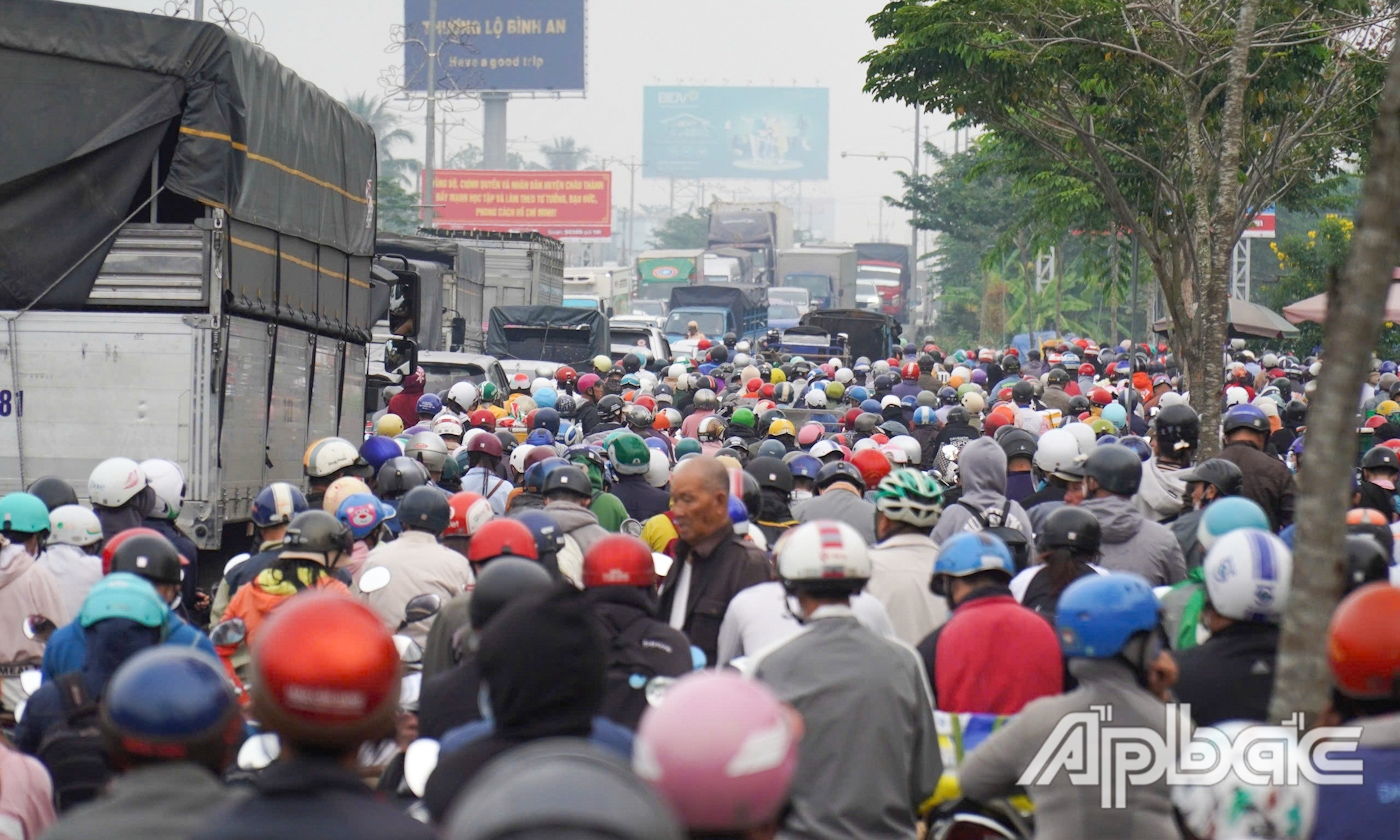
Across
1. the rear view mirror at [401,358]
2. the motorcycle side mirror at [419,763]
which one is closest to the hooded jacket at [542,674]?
the motorcycle side mirror at [419,763]

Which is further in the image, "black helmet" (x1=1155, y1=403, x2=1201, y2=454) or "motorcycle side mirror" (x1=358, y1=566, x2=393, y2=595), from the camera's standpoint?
"black helmet" (x1=1155, y1=403, x2=1201, y2=454)

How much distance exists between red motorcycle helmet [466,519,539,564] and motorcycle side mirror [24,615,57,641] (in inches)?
69.1

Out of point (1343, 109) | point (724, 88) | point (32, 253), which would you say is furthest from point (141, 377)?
point (724, 88)

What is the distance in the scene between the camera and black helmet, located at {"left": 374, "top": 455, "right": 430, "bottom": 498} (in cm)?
1045

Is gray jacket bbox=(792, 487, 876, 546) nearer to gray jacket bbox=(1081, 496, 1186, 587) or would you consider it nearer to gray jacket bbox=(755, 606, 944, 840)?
gray jacket bbox=(1081, 496, 1186, 587)

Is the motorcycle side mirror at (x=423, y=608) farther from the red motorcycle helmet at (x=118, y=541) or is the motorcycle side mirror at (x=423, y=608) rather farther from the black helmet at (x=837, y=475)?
the black helmet at (x=837, y=475)

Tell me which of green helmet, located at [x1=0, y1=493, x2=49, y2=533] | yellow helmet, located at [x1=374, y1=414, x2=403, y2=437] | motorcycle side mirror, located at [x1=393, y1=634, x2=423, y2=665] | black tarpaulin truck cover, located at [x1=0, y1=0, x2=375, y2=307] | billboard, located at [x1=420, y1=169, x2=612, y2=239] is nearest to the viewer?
motorcycle side mirror, located at [x1=393, y1=634, x2=423, y2=665]

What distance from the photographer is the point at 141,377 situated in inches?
435

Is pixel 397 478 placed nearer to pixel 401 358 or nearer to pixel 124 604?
pixel 124 604

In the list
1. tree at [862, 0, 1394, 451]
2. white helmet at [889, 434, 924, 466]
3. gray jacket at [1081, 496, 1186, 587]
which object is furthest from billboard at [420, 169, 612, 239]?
gray jacket at [1081, 496, 1186, 587]

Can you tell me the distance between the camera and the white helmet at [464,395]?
17.8 metres

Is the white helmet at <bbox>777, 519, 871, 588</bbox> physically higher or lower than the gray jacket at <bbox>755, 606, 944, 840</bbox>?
higher

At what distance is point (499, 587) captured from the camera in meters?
5.29

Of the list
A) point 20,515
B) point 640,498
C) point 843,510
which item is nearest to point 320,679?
point 20,515
